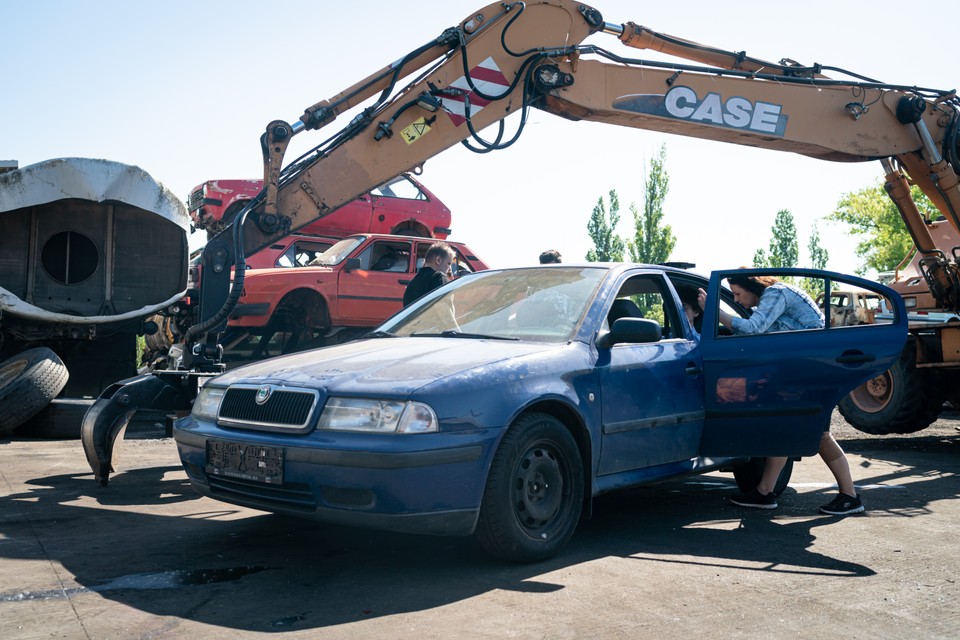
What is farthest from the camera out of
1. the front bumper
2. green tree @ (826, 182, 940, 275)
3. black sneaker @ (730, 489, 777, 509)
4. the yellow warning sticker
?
green tree @ (826, 182, 940, 275)

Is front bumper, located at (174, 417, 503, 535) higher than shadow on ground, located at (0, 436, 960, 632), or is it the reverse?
front bumper, located at (174, 417, 503, 535)

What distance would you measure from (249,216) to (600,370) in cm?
451

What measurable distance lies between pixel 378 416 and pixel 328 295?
26.9 ft

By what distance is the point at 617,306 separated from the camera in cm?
501

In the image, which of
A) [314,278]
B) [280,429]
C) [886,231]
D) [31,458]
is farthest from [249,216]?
[886,231]

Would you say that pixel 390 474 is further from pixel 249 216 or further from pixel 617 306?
pixel 249 216

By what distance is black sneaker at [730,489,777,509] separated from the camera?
5566 millimetres

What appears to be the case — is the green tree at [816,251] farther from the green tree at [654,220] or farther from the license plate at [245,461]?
the license plate at [245,461]

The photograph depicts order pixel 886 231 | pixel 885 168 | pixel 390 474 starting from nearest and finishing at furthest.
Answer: pixel 390 474 < pixel 885 168 < pixel 886 231

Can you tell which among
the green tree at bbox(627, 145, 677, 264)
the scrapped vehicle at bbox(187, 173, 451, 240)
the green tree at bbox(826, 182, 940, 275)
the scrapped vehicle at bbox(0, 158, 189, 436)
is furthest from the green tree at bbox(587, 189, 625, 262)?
the scrapped vehicle at bbox(0, 158, 189, 436)

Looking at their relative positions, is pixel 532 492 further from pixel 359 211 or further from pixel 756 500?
pixel 359 211

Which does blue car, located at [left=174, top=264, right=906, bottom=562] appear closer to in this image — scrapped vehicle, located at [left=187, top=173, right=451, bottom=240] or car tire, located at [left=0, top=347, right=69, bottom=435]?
car tire, located at [left=0, top=347, right=69, bottom=435]

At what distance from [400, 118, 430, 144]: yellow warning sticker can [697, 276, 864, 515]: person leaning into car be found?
140 inches

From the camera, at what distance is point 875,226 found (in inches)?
1860
